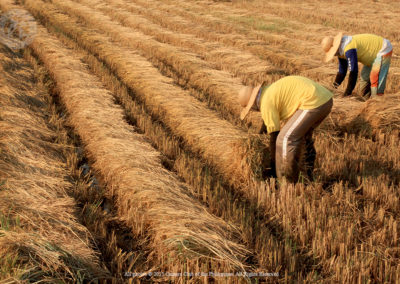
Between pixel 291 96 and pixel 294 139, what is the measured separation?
0.38 meters

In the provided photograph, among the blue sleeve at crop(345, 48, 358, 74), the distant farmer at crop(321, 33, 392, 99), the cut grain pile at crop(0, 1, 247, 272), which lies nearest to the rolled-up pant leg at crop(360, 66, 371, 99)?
the distant farmer at crop(321, 33, 392, 99)

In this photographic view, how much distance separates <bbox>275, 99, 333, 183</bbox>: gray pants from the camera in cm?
299

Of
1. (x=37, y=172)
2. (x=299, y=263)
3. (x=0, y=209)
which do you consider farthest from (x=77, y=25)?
(x=299, y=263)

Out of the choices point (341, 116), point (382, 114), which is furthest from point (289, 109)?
point (382, 114)

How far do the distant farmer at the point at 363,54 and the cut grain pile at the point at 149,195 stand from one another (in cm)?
266

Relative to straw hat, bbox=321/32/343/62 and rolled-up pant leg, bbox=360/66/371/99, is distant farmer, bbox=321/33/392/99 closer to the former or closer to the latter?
straw hat, bbox=321/32/343/62

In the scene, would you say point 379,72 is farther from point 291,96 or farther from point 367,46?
point 291,96

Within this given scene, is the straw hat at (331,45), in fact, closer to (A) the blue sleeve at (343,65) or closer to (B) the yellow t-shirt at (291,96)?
(A) the blue sleeve at (343,65)

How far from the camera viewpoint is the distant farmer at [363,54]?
4.39 meters

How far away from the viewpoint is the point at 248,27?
1128 cm

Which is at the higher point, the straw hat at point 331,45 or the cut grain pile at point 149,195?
the straw hat at point 331,45

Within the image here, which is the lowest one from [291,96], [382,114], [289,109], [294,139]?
[382,114]

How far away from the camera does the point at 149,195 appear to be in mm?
2953

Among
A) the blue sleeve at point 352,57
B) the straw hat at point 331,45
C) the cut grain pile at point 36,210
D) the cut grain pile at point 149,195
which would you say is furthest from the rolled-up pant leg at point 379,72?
the cut grain pile at point 36,210
